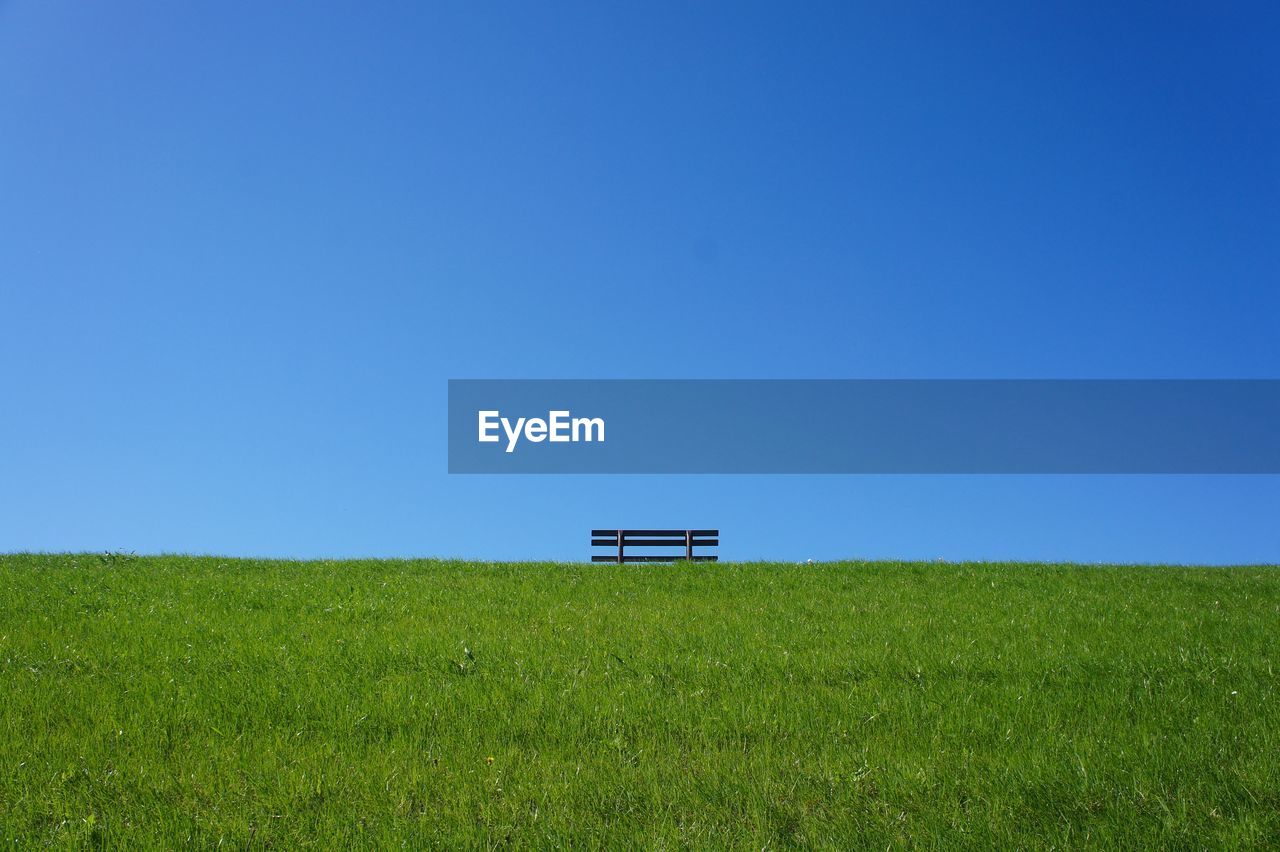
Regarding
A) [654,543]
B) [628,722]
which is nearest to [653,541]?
[654,543]

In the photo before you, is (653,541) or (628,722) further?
(653,541)

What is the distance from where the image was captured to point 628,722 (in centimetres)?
966

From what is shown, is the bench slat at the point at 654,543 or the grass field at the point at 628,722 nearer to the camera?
the grass field at the point at 628,722

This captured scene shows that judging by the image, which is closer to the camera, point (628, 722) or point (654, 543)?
point (628, 722)

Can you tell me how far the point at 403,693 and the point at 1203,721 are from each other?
9.10 meters

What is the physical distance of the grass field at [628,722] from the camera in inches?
287

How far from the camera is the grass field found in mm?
7293

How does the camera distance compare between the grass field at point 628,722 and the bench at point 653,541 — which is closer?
the grass field at point 628,722

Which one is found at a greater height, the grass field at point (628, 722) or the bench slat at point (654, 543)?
the bench slat at point (654, 543)

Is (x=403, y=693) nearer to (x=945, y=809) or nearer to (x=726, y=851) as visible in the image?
(x=726, y=851)

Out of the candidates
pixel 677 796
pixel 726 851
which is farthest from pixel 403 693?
pixel 726 851

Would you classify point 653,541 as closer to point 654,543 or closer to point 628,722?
point 654,543

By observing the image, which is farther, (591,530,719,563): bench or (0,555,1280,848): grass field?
(591,530,719,563): bench

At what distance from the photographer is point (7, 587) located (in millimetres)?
18250
